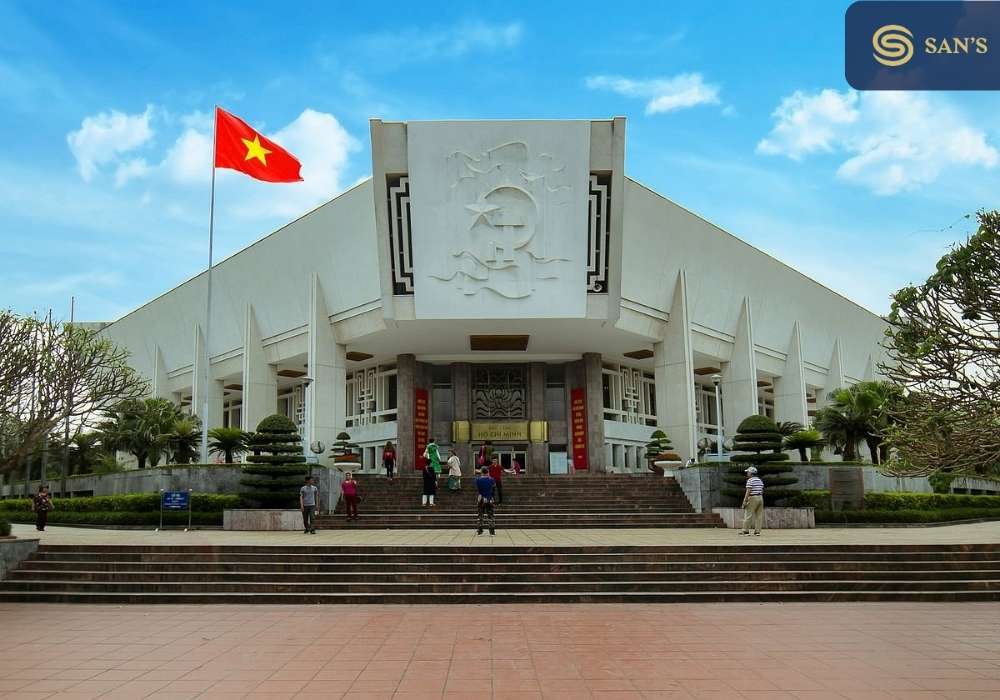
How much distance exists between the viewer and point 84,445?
38.0 m

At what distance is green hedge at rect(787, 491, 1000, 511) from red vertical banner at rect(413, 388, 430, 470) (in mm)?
16393

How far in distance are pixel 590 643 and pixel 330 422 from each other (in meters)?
25.9

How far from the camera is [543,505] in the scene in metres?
23.7

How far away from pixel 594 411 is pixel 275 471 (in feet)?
55.7

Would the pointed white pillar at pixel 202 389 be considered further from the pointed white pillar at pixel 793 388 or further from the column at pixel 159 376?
the pointed white pillar at pixel 793 388

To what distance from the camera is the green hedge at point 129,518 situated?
2200cm

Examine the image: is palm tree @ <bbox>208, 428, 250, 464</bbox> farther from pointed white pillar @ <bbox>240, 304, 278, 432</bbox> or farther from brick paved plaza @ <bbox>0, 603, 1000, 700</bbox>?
brick paved plaza @ <bbox>0, 603, 1000, 700</bbox>

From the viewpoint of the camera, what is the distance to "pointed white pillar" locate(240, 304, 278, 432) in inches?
1442

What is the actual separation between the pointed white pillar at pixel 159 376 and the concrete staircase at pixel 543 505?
22188 millimetres

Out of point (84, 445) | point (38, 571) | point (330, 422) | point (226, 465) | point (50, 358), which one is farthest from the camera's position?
point (84, 445)

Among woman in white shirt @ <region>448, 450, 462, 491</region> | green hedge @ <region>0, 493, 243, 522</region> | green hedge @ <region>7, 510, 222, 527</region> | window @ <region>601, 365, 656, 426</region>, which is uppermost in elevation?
window @ <region>601, 365, 656, 426</region>

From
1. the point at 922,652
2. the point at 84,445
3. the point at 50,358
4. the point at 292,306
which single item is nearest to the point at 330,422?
the point at 292,306


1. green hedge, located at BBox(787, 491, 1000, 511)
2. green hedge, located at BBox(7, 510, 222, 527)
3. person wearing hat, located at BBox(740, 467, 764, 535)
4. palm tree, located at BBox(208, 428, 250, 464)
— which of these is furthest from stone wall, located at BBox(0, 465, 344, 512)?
green hedge, located at BBox(787, 491, 1000, 511)

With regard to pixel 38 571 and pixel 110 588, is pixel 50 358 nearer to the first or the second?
pixel 38 571
